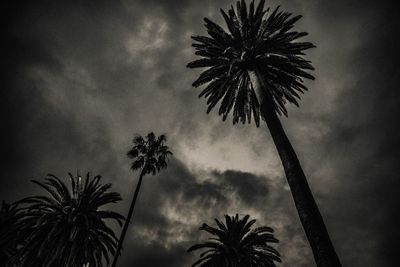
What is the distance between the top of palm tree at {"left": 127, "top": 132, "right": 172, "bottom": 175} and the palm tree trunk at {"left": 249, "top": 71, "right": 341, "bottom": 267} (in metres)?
17.1

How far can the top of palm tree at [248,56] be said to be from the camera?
15195 mm

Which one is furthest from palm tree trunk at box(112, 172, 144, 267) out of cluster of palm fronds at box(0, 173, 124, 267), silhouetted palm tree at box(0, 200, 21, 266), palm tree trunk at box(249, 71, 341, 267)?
palm tree trunk at box(249, 71, 341, 267)

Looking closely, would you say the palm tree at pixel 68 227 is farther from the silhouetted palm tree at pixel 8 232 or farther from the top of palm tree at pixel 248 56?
the top of palm tree at pixel 248 56

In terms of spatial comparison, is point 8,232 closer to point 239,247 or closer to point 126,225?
point 126,225

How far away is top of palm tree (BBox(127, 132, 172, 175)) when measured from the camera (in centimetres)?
2694

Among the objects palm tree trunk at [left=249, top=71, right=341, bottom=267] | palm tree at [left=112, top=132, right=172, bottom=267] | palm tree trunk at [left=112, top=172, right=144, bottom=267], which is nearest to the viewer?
palm tree trunk at [left=249, top=71, right=341, bottom=267]

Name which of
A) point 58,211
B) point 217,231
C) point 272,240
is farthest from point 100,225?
point 272,240

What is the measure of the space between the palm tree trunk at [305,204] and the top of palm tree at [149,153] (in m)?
17.1

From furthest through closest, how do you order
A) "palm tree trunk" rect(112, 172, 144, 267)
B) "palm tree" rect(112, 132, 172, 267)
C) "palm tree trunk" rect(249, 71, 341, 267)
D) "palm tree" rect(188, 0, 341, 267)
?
"palm tree" rect(112, 132, 172, 267) → "palm tree trunk" rect(112, 172, 144, 267) → "palm tree" rect(188, 0, 341, 267) → "palm tree trunk" rect(249, 71, 341, 267)

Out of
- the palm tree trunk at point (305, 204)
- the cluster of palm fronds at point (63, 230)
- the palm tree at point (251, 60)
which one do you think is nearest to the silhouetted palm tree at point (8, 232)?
the cluster of palm fronds at point (63, 230)

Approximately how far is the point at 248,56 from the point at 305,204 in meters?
9.27

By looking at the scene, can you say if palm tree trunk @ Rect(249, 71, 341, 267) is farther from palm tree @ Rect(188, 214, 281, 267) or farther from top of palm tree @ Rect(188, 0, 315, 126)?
palm tree @ Rect(188, 214, 281, 267)

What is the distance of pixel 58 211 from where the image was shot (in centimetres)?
1916

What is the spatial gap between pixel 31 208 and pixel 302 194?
1948cm
